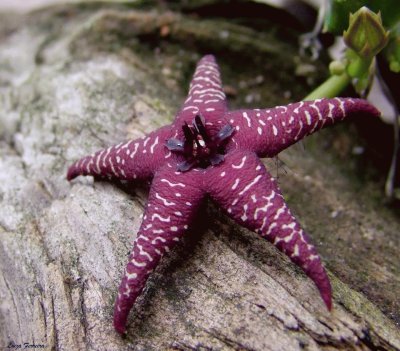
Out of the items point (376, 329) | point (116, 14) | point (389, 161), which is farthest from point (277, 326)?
point (116, 14)

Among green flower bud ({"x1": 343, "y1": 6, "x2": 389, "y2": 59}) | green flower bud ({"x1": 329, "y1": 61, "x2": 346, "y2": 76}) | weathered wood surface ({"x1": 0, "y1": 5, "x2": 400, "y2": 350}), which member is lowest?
weathered wood surface ({"x1": 0, "y1": 5, "x2": 400, "y2": 350})

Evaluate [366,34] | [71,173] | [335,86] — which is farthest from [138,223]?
[366,34]

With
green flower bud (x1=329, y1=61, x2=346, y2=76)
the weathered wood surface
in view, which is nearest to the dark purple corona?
the weathered wood surface

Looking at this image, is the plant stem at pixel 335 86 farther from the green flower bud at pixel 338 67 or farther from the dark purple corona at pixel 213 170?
the dark purple corona at pixel 213 170

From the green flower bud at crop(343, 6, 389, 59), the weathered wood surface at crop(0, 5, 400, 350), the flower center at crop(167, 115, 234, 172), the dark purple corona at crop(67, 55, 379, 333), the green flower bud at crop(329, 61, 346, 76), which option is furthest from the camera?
the green flower bud at crop(329, 61, 346, 76)

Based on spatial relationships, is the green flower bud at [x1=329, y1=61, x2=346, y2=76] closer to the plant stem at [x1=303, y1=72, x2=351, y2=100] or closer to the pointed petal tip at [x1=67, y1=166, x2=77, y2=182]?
the plant stem at [x1=303, y1=72, x2=351, y2=100]

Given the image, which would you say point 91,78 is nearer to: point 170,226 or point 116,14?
point 116,14
